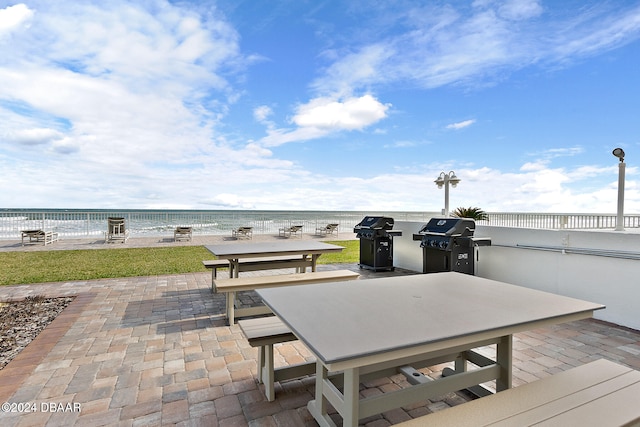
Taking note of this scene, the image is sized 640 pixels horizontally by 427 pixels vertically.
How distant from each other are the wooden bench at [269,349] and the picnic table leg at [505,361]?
1198mm

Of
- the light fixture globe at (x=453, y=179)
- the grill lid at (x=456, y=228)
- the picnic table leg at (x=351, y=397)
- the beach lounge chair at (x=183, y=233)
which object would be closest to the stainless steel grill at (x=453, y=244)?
the grill lid at (x=456, y=228)

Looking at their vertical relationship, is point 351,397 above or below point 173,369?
above

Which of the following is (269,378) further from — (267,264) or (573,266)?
(573,266)

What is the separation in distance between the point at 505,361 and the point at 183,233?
13303 mm

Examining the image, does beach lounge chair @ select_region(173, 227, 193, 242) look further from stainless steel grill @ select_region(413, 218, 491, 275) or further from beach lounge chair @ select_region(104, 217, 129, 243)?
stainless steel grill @ select_region(413, 218, 491, 275)

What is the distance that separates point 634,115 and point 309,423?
1054cm

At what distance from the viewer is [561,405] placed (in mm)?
1409

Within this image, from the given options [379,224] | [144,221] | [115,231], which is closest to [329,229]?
[144,221]

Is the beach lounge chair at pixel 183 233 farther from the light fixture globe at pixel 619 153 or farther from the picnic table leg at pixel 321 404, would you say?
the light fixture globe at pixel 619 153

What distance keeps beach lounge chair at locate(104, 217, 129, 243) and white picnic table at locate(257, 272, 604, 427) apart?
12629mm

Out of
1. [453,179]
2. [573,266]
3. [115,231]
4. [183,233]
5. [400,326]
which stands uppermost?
[453,179]

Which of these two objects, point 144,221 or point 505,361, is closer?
point 505,361

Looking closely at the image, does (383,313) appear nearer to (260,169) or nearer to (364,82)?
(364,82)

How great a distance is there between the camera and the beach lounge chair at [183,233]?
13.4 m
